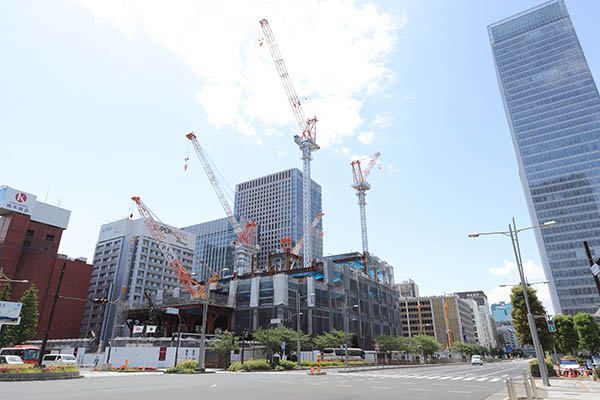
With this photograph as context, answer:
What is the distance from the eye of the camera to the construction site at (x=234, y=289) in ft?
267

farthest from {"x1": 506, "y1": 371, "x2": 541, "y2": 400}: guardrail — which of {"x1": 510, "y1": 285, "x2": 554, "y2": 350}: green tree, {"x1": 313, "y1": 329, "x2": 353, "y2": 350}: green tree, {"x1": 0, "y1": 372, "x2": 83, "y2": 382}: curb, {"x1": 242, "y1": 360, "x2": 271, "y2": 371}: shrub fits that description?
{"x1": 313, "y1": 329, "x2": 353, "y2": 350}: green tree

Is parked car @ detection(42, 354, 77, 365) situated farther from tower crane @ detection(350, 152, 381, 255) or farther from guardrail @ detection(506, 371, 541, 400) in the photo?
tower crane @ detection(350, 152, 381, 255)

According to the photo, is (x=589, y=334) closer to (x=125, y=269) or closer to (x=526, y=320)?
(x=526, y=320)

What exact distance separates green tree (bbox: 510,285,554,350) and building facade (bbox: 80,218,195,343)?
351 ft

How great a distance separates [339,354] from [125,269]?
80.7 meters

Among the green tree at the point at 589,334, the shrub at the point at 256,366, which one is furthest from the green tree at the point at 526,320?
the green tree at the point at 589,334

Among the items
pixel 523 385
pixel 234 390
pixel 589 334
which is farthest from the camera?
pixel 589 334

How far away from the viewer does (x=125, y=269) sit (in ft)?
393

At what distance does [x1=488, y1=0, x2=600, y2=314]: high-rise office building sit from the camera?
469ft

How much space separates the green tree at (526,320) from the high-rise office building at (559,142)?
132838mm

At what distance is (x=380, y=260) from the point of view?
145 meters

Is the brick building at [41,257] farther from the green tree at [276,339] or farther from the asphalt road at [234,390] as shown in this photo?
the asphalt road at [234,390]

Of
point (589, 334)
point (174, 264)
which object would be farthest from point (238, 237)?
point (589, 334)

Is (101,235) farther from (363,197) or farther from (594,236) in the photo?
(594,236)
